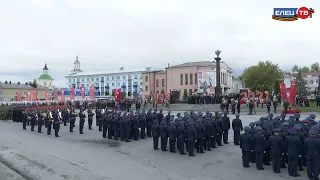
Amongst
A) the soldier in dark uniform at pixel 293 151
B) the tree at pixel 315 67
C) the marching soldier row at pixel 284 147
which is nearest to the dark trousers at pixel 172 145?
the marching soldier row at pixel 284 147

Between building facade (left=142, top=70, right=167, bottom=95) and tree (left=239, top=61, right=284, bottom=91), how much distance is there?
18.3 meters

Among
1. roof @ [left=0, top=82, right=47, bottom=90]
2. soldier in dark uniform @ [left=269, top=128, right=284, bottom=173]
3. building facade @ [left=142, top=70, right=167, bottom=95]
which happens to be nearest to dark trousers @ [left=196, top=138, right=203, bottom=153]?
soldier in dark uniform @ [left=269, top=128, right=284, bottom=173]

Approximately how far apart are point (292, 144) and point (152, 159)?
536cm

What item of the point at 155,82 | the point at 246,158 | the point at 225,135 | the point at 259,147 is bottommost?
the point at 246,158

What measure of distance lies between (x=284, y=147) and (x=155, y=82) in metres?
56.5

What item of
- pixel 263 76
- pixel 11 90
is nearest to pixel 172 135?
pixel 263 76

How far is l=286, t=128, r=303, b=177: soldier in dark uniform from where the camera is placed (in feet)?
31.3

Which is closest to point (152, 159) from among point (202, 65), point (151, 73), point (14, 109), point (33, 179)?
point (33, 179)

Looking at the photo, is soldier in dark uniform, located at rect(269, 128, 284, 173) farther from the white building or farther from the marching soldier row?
the white building

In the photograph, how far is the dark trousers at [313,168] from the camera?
29.4 feet

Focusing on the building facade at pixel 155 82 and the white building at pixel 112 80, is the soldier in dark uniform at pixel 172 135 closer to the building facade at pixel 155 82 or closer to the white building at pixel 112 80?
the building facade at pixel 155 82

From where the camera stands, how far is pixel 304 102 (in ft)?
113

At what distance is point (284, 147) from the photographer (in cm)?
1018

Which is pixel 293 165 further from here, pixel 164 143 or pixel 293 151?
pixel 164 143
